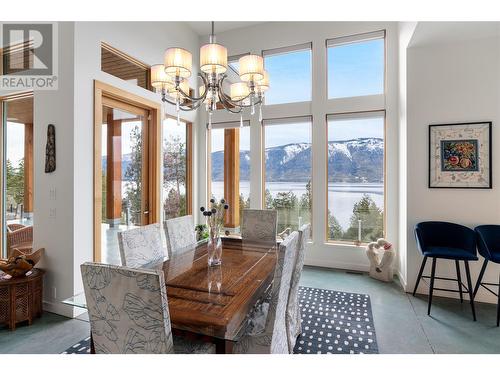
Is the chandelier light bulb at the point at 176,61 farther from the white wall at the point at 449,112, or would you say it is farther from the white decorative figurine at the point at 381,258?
the white decorative figurine at the point at 381,258

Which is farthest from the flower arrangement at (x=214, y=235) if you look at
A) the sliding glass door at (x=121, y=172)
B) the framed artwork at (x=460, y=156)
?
the framed artwork at (x=460, y=156)

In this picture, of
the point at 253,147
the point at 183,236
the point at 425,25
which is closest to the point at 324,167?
the point at 253,147

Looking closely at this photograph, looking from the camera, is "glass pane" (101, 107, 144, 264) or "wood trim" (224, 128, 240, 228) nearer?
"glass pane" (101, 107, 144, 264)

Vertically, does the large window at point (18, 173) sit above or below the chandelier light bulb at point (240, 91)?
below

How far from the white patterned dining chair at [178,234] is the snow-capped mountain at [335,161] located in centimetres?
206

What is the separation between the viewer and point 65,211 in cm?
268

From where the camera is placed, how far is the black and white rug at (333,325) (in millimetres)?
2162

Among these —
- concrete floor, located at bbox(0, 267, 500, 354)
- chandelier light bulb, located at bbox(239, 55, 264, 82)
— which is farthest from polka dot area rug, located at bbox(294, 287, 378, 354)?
chandelier light bulb, located at bbox(239, 55, 264, 82)

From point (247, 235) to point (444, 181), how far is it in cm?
237

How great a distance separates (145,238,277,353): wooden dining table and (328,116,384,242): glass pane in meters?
2.05

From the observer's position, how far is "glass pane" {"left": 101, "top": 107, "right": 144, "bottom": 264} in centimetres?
318

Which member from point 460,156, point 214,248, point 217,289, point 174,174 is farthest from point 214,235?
point 460,156

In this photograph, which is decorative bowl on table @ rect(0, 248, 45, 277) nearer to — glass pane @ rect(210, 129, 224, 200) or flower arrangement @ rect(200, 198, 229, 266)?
flower arrangement @ rect(200, 198, 229, 266)
